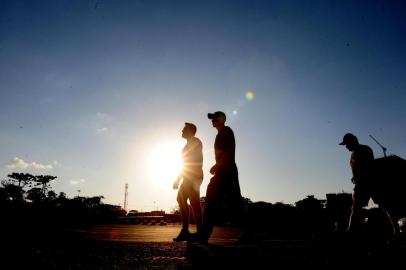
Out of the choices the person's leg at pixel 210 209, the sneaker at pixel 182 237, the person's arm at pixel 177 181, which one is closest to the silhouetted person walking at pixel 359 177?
the person's leg at pixel 210 209

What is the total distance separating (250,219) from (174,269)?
2240 mm

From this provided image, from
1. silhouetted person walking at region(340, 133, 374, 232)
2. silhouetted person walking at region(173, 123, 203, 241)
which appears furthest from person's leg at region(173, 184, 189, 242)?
silhouetted person walking at region(340, 133, 374, 232)

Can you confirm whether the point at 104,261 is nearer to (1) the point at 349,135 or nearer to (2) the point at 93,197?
(1) the point at 349,135

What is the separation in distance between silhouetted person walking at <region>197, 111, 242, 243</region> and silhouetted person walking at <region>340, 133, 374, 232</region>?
304 centimetres

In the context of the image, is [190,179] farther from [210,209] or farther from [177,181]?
[210,209]

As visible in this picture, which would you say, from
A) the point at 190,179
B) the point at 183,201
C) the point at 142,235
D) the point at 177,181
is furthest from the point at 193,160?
the point at 142,235

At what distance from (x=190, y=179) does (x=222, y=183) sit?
1.53 meters

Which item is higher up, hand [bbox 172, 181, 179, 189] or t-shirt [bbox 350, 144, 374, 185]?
t-shirt [bbox 350, 144, 374, 185]

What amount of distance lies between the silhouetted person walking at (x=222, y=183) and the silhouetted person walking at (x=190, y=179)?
125cm

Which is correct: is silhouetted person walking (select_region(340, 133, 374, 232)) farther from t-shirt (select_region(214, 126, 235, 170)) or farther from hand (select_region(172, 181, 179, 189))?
hand (select_region(172, 181, 179, 189))

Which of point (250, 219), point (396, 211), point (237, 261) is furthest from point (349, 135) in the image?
point (237, 261)

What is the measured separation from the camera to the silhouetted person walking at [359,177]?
6289mm

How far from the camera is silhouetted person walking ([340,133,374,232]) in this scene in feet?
20.6

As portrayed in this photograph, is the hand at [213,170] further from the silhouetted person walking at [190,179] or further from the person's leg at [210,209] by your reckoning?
the silhouetted person walking at [190,179]
